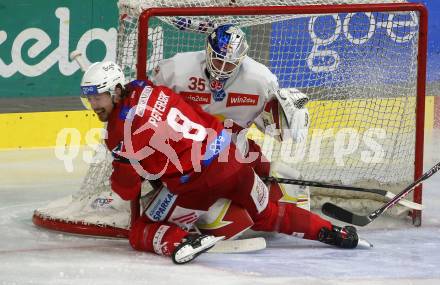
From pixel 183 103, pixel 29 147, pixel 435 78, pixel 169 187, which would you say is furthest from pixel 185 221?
pixel 435 78

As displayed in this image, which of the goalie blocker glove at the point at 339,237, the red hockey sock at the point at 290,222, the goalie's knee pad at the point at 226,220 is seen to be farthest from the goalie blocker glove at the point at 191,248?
the goalie blocker glove at the point at 339,237

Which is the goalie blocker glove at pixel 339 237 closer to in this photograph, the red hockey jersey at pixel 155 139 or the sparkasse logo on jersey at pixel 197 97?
the red hockey jersey at pixel 155 139

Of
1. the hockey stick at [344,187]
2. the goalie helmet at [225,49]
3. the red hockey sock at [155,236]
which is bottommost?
the red hockey sock at [155,236]

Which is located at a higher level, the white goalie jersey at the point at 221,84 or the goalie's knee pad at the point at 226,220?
the white goalie jersey at the point at 221,84

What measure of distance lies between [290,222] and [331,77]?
145cm

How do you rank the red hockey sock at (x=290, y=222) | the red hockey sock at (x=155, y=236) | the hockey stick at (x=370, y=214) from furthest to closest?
the hockey stick at (x=370, y=214) < the red hockey sock at (x=290, y=222) < the red hockey sock at (x=155, y=236)

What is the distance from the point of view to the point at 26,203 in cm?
524

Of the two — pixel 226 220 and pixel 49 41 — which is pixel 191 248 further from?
pixel 49 41

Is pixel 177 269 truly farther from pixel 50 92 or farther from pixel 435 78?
pixel 435 78

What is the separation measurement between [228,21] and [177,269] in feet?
4.59

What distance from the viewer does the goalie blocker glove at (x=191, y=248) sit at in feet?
13.7

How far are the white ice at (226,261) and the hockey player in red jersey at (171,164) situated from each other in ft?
0.30

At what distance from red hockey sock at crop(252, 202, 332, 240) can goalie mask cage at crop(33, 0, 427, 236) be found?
542mm

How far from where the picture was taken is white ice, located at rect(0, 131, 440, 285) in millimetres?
4035
